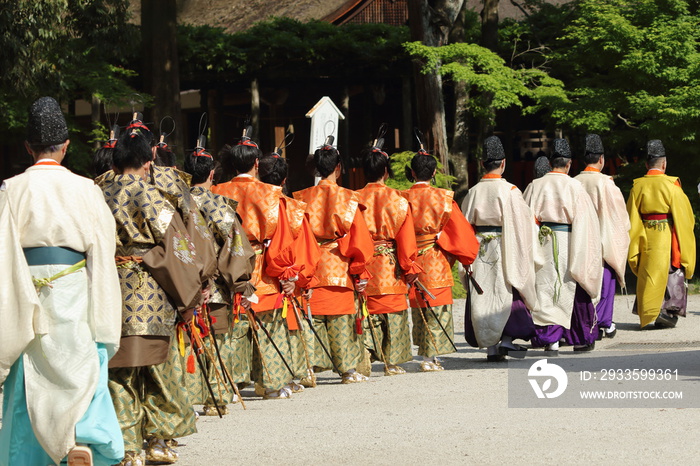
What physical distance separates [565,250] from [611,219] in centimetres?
100

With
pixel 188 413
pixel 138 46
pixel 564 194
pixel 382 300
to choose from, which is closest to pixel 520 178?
pixel 138 46

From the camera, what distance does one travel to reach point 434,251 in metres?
9.32

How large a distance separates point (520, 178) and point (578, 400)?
14.3 metres

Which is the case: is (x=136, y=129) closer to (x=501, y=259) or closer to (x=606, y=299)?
(x=501, y=259)

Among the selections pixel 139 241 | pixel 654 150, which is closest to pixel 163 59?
pixel 654 150

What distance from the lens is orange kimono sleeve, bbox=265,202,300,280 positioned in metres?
8.09

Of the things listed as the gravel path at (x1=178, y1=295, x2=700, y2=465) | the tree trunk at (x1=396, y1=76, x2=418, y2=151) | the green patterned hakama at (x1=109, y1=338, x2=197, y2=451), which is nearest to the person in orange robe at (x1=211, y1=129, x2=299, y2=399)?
the gravel path at (x1=178, y1=295, x2=700, y2=465)

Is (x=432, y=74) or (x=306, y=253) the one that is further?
(x=432, y=74)

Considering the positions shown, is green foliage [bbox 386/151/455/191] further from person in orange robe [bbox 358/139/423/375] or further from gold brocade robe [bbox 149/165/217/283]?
gold brocade robe [bbox 149/165/217/283]

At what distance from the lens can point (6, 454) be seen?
16.2 feet

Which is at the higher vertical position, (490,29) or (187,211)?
(490,29)

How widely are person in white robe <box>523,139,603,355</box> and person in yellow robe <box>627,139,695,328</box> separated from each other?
1494mm

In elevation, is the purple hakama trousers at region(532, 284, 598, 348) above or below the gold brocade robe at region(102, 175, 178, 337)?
below

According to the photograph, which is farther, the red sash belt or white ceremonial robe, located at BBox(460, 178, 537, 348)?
the red sash belt
